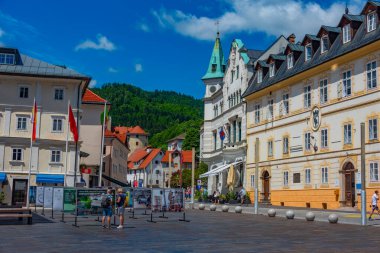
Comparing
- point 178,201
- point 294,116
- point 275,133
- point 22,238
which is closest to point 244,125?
point 275,133

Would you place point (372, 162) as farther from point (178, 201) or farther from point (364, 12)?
point (178, 201)

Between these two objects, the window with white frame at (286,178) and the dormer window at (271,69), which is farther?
the dormer window at (271,69)

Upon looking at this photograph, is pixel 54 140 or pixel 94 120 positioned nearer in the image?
pixel 54 140

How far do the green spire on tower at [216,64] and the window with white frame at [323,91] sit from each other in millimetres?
30000

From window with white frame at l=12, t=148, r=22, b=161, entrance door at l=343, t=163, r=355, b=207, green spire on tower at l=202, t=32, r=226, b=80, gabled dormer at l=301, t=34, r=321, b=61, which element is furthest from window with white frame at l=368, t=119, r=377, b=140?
green spire on tower at l=202, t=32, r=226, b=80

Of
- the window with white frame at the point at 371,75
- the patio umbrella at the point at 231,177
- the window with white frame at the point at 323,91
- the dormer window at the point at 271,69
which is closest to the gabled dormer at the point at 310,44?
the window with white frame at the point at 323,91

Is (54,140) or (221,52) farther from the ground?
(221,52)

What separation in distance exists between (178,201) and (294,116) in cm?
2237

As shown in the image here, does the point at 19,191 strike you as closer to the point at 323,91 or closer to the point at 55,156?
the point at 55,156

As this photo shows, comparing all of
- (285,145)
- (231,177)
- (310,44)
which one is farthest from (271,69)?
(231,177)

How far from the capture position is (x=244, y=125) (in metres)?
57.3

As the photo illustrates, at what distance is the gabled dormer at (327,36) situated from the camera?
42.6 meters

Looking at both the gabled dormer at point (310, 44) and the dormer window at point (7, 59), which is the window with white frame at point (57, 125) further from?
the gabled dormer at point (310, 44)

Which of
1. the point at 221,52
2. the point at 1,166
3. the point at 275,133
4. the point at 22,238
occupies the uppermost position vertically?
the point at 221,52
